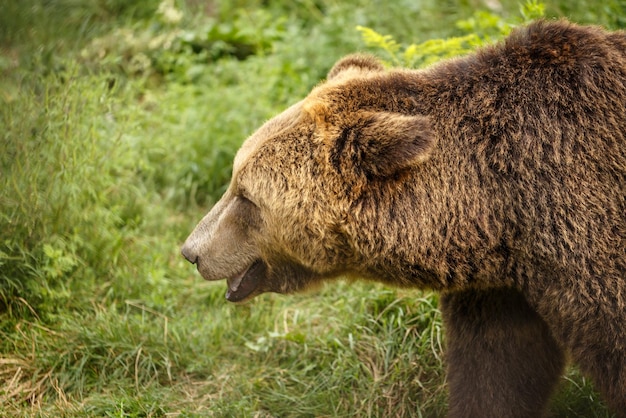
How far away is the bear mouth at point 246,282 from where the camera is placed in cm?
435

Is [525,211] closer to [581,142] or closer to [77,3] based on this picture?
[581,142]

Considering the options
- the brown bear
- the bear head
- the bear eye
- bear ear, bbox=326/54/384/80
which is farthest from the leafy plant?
the bear eye

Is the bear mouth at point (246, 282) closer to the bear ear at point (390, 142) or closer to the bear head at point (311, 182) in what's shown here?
the bear head at point (311, 182)

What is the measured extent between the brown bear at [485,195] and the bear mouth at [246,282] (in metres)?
0.18

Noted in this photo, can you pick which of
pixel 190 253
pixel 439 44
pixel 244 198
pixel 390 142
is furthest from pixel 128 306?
pixel 439 44

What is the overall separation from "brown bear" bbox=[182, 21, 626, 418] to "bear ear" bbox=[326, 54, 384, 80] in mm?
330

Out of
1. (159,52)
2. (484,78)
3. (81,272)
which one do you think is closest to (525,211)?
(484,78)

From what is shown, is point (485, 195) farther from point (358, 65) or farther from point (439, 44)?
point (439, 44)

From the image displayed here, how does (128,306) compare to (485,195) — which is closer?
(485,195)

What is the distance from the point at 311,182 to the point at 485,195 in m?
0.88

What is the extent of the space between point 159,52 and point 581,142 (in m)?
6.42

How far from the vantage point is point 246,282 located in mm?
4395

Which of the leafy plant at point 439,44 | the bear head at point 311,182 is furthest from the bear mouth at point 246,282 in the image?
the leafy plant at point 439,44

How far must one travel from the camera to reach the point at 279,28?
945 centimetres
